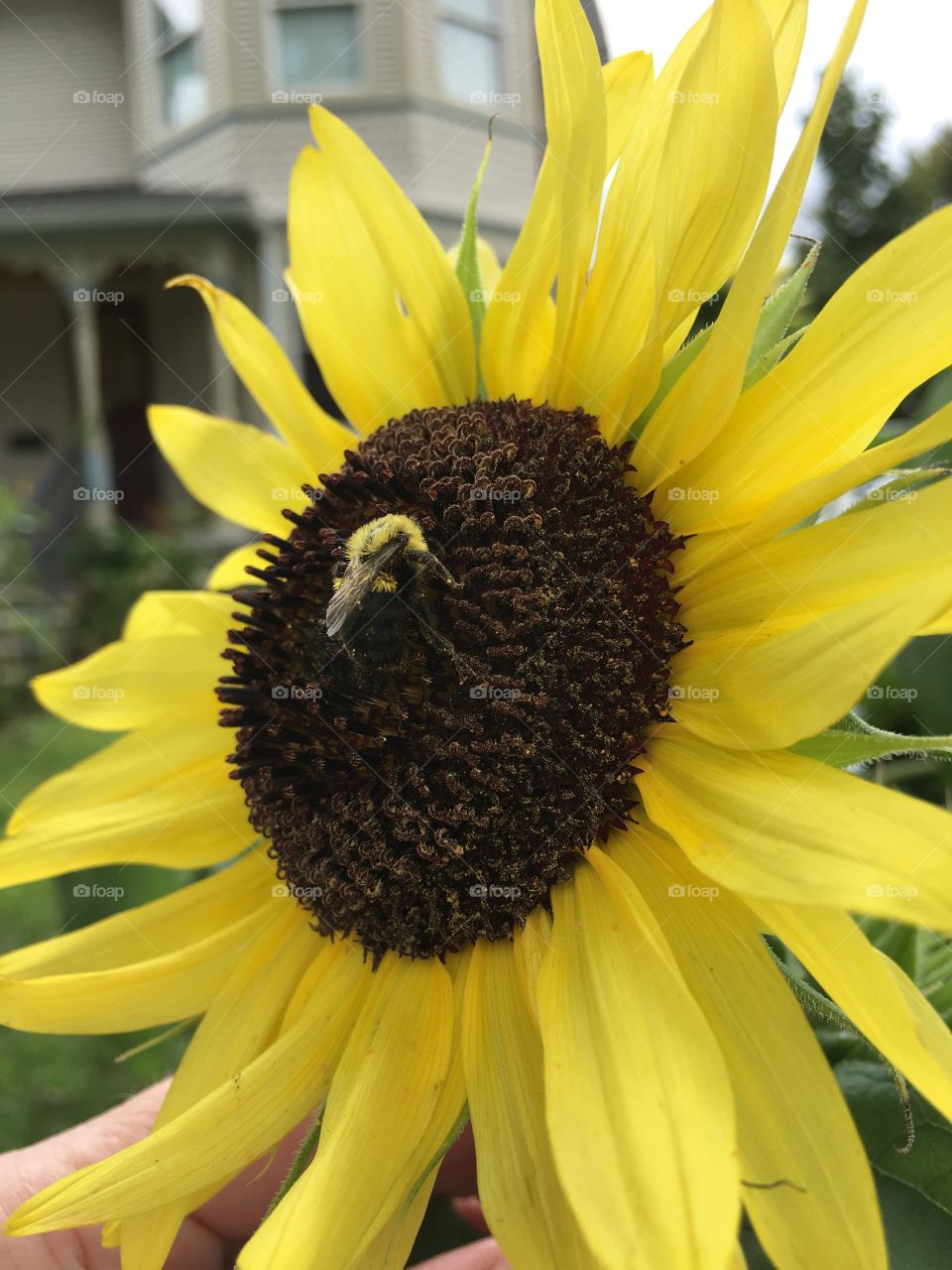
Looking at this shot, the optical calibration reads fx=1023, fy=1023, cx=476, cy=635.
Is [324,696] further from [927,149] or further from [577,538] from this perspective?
[927,149]

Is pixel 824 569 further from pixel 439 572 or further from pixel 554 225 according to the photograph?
pixel 554 225

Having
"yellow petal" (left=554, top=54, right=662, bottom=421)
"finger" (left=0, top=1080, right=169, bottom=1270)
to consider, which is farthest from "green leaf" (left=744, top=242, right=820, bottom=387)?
"finger" (left=0, top=1080, right=169, bottom=1270)

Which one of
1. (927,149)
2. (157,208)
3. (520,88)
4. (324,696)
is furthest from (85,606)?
(927,149)

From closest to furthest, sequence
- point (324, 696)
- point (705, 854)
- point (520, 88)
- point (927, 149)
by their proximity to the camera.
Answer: point (705, 854), point (324, 696), point (520, 88), point (927, 149)

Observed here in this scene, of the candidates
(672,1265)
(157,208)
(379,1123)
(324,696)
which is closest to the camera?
(672,1265)

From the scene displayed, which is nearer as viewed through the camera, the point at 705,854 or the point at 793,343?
the point at 705,854

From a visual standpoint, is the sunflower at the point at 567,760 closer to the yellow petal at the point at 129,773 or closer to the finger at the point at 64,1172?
the yellow petal at the point at 129,773

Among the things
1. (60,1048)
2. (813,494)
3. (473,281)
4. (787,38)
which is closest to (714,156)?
(787,38)
